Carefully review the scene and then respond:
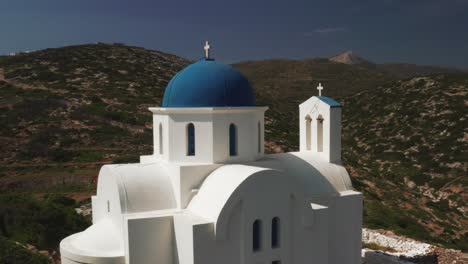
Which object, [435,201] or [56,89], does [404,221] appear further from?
[56,89]

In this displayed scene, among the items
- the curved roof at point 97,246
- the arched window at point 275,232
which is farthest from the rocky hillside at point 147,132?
the arched window at point 275,232

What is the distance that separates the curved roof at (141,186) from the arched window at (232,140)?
2.05 meters

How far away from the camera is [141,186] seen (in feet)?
38.2

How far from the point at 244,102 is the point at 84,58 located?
2013 inches

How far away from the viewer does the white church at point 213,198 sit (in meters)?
10.8

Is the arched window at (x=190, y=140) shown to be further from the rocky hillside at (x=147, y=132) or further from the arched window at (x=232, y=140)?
the rocky hillside at (x=147, y=132)

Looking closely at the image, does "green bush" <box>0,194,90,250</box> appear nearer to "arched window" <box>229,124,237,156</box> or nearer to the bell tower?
"arched window" <box>229,124,237,156</box>

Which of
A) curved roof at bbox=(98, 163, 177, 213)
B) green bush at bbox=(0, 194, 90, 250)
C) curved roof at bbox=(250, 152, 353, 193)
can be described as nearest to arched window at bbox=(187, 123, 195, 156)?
curved roof at bbox=(98, 163, 177, 213)

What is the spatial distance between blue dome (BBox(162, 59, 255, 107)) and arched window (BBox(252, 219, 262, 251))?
138 inches

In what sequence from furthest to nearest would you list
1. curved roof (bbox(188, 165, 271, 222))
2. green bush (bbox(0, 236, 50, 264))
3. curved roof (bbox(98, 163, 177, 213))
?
1. green bush (bbox(0, 236, 50, 264))
2. curved roof (bbox(98, 163, 177, 213))
3. curved roof (bbox(188, 165, 271, 222))

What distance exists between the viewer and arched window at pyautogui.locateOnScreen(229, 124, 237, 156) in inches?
502

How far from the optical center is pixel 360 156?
46.5m

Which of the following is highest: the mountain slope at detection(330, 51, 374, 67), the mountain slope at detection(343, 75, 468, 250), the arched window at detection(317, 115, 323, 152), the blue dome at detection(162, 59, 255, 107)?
the mountain slope at detection(330, 51, 374, 67)

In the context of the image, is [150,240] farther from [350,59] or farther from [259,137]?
[350,59]
